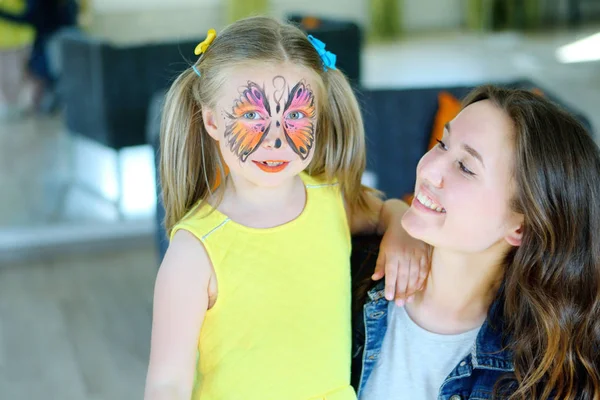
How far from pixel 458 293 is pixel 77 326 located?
246 centimetres

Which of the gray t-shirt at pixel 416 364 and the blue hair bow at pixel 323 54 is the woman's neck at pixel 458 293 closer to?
the gray t-shirt at pixel 416 364

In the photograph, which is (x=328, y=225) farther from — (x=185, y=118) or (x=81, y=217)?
(x=81, y=217)

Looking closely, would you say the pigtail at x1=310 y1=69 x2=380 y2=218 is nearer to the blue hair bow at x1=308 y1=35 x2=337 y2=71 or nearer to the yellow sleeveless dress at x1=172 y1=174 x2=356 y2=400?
the blue hair bow at x1=308 y1=35 x2=337 y2=71

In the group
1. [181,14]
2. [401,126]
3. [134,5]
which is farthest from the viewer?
[181,14]

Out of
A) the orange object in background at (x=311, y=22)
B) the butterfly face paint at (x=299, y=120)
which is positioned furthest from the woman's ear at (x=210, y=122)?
the orange object in background at (x=311, y=22)

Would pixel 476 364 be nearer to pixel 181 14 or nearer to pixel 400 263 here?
A: pixel 400 263

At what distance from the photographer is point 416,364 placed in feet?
4.96

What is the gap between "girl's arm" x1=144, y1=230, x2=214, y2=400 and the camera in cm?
134

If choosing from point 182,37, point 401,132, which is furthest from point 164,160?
point 182,37

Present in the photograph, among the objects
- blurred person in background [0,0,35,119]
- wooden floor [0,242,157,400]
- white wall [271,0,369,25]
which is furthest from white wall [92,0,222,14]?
wooden floor [0,242,157,400]

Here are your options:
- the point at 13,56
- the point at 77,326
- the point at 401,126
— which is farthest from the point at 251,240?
the point at 13,56

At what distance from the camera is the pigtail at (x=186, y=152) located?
1.51 m

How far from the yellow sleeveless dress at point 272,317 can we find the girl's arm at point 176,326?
1.9 inches

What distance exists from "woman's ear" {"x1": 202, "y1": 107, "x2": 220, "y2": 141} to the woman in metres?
0.35
